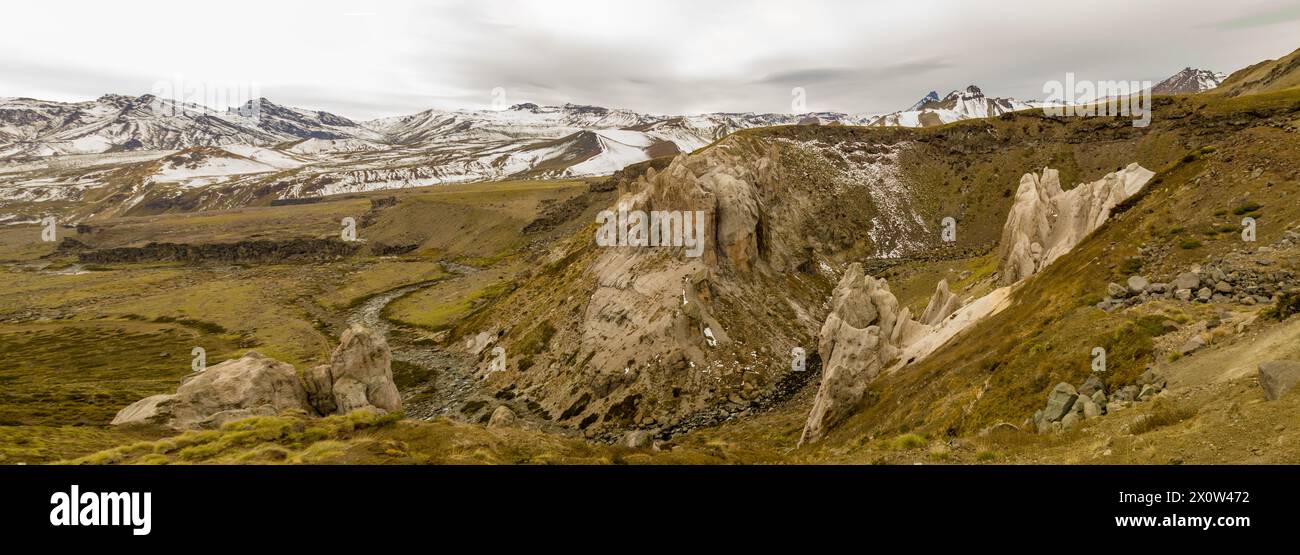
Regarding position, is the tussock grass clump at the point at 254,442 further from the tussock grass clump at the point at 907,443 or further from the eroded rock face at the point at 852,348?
the eroded rock face at the point at 852,348

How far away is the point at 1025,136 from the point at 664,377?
11349 centimetres

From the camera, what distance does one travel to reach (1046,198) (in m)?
49.8

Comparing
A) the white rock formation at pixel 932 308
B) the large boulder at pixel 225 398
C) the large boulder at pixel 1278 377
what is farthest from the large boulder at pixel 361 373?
the large boulder at pixel 1278 377

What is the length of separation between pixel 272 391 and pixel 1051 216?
204 feet

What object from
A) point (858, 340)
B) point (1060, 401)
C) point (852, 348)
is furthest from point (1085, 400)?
point (858, 340)

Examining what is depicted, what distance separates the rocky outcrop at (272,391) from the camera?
27.2 metres

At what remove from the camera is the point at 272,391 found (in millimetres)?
30141

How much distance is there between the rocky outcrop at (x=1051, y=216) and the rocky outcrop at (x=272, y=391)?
156 ft

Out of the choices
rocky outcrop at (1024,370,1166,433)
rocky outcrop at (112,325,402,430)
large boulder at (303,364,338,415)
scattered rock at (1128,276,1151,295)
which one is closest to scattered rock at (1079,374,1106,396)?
rocky outcrop at (1024,370,1166,433)

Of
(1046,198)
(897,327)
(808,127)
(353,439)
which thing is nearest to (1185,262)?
(897,327)

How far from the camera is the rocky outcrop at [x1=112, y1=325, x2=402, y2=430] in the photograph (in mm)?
27186

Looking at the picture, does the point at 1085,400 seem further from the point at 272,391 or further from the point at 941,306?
the point at 272,391
